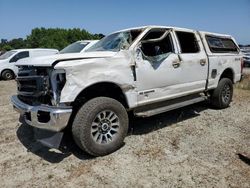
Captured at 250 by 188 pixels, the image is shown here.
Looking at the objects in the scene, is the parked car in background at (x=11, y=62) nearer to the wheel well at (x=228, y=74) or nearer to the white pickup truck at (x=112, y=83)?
the white pickup truck at (x=112, y=83)

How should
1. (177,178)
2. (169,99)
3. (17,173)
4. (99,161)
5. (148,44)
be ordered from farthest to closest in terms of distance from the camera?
(169,99) < (148,44) < (99,161) < (17,173) < (177,178)

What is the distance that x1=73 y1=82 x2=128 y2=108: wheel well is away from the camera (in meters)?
4.64

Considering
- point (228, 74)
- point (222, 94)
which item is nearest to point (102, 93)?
point (222, 94)

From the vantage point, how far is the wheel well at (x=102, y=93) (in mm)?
4641

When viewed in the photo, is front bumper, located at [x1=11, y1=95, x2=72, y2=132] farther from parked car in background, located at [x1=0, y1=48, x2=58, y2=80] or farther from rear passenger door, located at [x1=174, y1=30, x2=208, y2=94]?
parked car in background, located at [x1=0, y1=48, x2=58, y2=80]

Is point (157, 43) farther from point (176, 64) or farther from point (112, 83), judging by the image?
point (112, 83)

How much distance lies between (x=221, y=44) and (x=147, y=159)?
13.6 ft

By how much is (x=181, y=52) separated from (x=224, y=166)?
8.39 ft

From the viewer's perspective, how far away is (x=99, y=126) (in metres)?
4.57

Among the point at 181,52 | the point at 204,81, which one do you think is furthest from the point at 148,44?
the point at 204,81

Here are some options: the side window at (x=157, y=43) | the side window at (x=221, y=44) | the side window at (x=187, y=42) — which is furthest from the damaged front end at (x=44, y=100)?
the side window at (x=221, y=44)

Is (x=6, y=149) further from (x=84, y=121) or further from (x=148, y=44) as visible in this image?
(x=148, y=44)

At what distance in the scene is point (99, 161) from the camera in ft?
14.7

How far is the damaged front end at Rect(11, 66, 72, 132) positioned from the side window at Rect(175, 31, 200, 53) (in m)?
2.86
